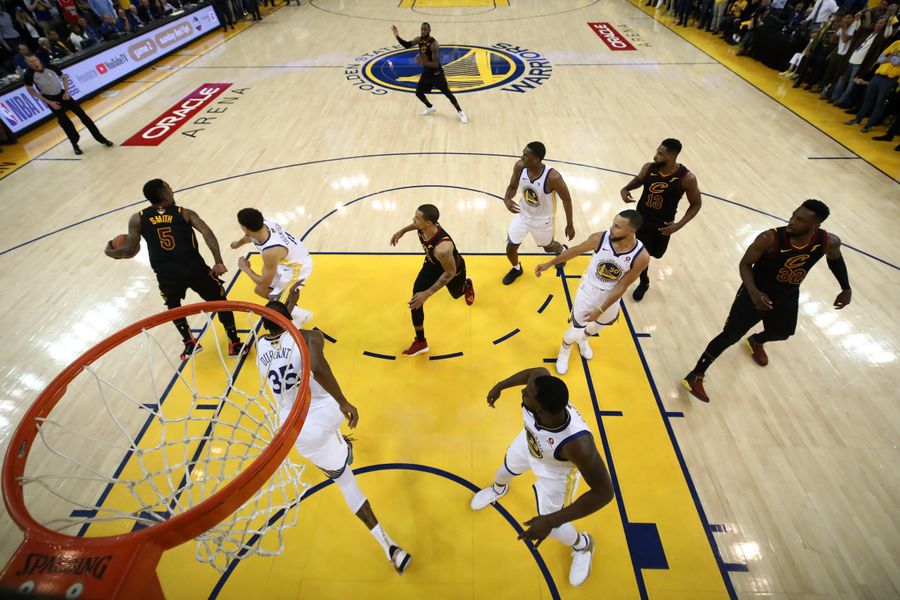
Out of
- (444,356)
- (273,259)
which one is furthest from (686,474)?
(273,259)

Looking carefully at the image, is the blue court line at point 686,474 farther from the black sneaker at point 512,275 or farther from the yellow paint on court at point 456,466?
the black sneaker at point 512,275

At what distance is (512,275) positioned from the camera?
513 cm

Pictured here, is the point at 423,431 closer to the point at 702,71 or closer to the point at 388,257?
the point at 388,257

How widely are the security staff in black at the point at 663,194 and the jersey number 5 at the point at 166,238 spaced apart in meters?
4.26

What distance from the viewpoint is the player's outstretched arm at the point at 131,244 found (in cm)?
374

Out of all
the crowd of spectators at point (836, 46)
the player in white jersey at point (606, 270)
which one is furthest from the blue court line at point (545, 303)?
the crowd of spectators at point (836, 46)

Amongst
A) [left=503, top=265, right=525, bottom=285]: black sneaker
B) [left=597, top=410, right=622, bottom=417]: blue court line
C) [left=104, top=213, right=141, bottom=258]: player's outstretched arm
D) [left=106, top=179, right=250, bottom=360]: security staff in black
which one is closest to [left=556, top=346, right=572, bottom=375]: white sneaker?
[left=597, top=410, right=622, bottom=417]: blue court line

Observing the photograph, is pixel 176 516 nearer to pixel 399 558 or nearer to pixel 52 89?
pixel 399 558

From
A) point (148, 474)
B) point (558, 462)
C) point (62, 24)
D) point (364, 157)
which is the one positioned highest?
point (62, 24)

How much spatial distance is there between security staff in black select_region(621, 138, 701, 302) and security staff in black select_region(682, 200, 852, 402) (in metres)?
0.80

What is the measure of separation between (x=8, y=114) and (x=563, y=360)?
37.0 ft

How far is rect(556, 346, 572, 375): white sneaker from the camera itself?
407 cm

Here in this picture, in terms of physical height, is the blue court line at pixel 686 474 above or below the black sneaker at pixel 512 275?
below

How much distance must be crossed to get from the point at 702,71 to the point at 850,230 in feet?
23.1
